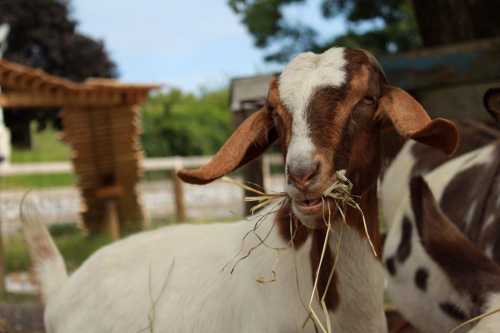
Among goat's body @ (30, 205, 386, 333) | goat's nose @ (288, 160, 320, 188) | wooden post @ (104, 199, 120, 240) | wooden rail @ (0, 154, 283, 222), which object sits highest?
goat's nose @ (288, 160, 320, 188)

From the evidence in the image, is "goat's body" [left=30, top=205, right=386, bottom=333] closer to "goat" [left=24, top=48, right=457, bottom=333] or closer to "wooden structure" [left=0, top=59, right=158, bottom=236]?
"goat" [left=24, top=48, right=457, bottom=333]

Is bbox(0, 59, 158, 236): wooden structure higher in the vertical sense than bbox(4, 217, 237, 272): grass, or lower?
higher

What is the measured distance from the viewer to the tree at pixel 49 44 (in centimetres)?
3453

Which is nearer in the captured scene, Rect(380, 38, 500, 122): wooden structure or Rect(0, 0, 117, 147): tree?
Rect(380, 38, 500, 122): wooden structure

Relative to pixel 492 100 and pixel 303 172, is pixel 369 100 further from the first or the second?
pixel 492 100

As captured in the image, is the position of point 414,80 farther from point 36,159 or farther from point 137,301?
point 36,159

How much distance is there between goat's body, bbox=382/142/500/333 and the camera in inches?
132

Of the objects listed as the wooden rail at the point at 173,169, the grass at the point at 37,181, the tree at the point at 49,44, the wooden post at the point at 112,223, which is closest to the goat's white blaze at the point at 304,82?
the wooden rail at the point at 173,169

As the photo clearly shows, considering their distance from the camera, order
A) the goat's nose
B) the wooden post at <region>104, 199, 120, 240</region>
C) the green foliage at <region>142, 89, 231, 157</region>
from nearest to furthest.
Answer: the goat's nose → the wooden post at <region>104, 199, 120, 240</region> → the green foliage at <region>142, 89, 231, 157</region>

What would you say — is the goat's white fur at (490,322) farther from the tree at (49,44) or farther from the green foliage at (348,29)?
the tree at (49,44)

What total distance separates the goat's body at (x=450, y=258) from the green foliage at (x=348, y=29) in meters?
11.4

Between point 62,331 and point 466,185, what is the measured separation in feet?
8.43

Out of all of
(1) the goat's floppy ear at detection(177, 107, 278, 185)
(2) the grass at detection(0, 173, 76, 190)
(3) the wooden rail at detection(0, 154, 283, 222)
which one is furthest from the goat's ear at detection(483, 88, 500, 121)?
(2) the grass at detection(0, 173, 76, 190)

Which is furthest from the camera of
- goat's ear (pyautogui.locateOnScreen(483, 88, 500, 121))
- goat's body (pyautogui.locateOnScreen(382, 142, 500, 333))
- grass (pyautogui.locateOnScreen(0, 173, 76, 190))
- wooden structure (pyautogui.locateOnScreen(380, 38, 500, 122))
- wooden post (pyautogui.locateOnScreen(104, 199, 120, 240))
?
grass (pyautogui.locateOnScreen(0, 173, 76, 190))
